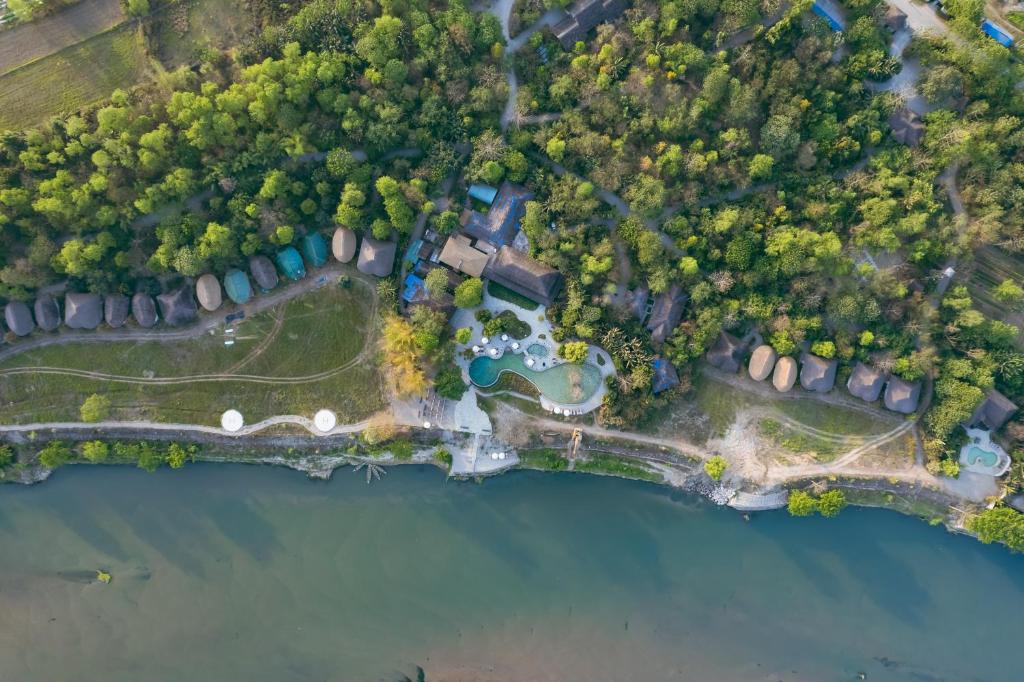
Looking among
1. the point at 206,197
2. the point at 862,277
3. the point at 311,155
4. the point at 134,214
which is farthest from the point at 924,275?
the point at 134,214

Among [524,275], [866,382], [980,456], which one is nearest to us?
[524,275]

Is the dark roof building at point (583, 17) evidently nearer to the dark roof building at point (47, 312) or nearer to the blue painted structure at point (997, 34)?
the blue painted structure at point (997, 34)

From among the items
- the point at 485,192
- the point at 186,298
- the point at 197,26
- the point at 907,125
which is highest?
the point at 197,26

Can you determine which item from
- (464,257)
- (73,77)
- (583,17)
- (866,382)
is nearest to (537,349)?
(464,257)

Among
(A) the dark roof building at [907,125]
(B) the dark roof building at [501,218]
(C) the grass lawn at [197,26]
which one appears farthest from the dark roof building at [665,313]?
(C) the grass lawn at [197,26]

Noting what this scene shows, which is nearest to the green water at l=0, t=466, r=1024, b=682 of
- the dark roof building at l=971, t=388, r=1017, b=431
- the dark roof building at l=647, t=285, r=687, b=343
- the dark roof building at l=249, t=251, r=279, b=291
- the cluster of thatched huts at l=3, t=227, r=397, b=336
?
the dark roof building at l=971, t=388, r=1017, b=431

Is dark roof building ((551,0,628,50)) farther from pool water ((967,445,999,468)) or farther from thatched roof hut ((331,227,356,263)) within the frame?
pool water ((967,445,999,468))

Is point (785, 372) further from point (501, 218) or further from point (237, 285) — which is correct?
point (237, 285)

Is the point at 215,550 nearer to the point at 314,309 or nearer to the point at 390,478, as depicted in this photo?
the point at 390,478
